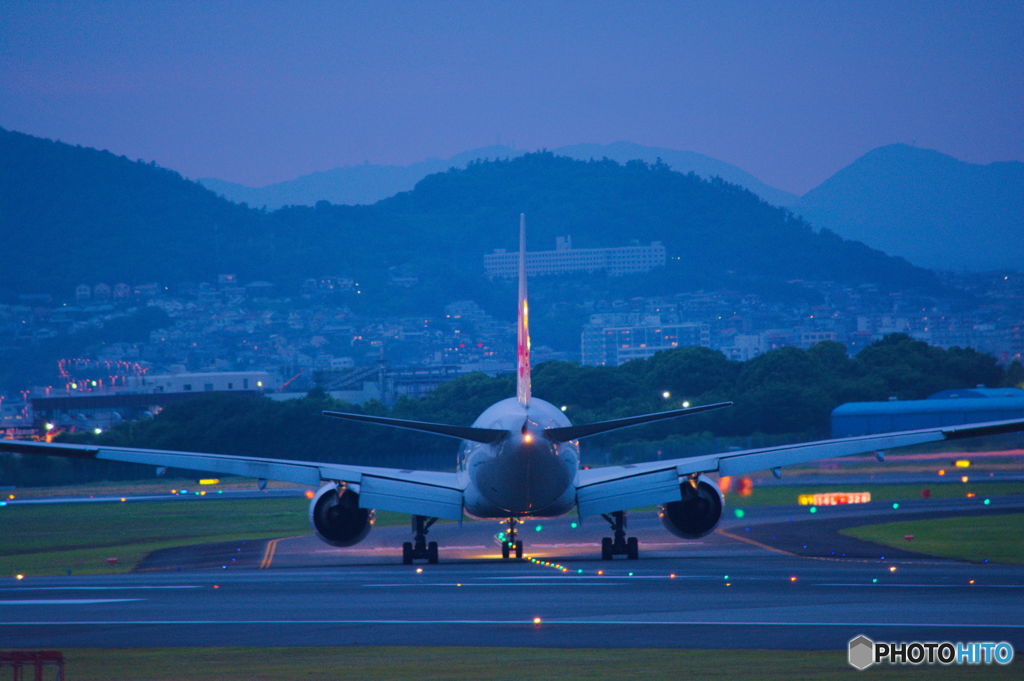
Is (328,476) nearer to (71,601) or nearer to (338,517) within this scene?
(338,517)

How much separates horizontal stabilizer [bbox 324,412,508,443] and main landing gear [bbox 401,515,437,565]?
5250mm

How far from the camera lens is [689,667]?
19000 mm

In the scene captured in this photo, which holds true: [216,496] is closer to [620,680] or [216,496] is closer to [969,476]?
[969,476]

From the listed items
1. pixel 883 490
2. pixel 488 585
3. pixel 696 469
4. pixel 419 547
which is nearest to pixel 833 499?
pixel 883 490

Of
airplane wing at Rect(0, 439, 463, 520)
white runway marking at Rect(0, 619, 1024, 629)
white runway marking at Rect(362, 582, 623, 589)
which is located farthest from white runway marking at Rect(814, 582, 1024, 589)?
airplane wing at Rect(0, 439, 463, 520)

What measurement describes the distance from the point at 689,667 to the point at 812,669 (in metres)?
1.60

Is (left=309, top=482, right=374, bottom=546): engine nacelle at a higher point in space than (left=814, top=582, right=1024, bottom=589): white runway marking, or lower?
higher

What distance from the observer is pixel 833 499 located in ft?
202

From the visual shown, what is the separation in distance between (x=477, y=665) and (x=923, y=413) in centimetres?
8427

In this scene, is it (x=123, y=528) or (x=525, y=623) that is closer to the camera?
(x=525, y=623)

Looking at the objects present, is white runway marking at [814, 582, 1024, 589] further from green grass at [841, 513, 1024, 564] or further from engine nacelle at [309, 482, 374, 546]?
engine nacelle at [309, 482, 374, 546]

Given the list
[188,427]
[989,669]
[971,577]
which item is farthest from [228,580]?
[188,427]

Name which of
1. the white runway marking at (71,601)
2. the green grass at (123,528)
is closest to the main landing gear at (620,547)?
the white runway marking at (71,601)

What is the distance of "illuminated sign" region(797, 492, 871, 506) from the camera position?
6062cm
